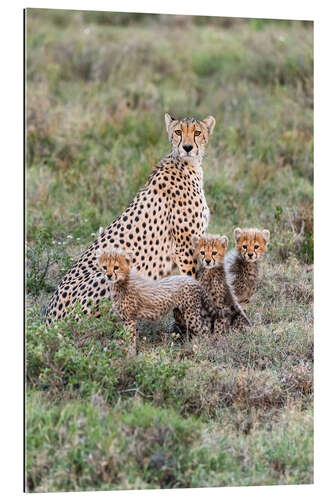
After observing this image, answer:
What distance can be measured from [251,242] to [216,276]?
0.94ft

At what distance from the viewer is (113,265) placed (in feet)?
16.0

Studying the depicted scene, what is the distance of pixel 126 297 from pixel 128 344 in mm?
276

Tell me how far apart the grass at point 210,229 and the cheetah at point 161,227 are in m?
0.27

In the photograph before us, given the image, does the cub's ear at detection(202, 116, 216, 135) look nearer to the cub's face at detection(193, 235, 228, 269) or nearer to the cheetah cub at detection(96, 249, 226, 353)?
the cub's face at detection(193, 235, 228, 269)

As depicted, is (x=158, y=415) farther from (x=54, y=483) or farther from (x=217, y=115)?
(x=217, y=115)

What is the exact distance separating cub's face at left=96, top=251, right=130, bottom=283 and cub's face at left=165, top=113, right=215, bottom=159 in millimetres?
785

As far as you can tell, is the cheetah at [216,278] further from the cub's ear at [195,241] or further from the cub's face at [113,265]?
the cub's face at [113,265]

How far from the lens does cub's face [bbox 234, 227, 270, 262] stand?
17.5 feet

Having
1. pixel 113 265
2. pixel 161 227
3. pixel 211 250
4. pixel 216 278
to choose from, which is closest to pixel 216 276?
pixel 216 278

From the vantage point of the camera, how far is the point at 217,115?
9039mm

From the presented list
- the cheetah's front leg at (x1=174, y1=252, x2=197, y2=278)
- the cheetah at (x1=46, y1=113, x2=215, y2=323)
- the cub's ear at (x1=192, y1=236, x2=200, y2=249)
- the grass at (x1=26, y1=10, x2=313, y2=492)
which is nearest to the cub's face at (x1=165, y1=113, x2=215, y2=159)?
the cheetah at (x1=46, y1=113, x2=215, y2=323)

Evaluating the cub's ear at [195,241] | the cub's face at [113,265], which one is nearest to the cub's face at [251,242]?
the cub's ear at [195,241]
